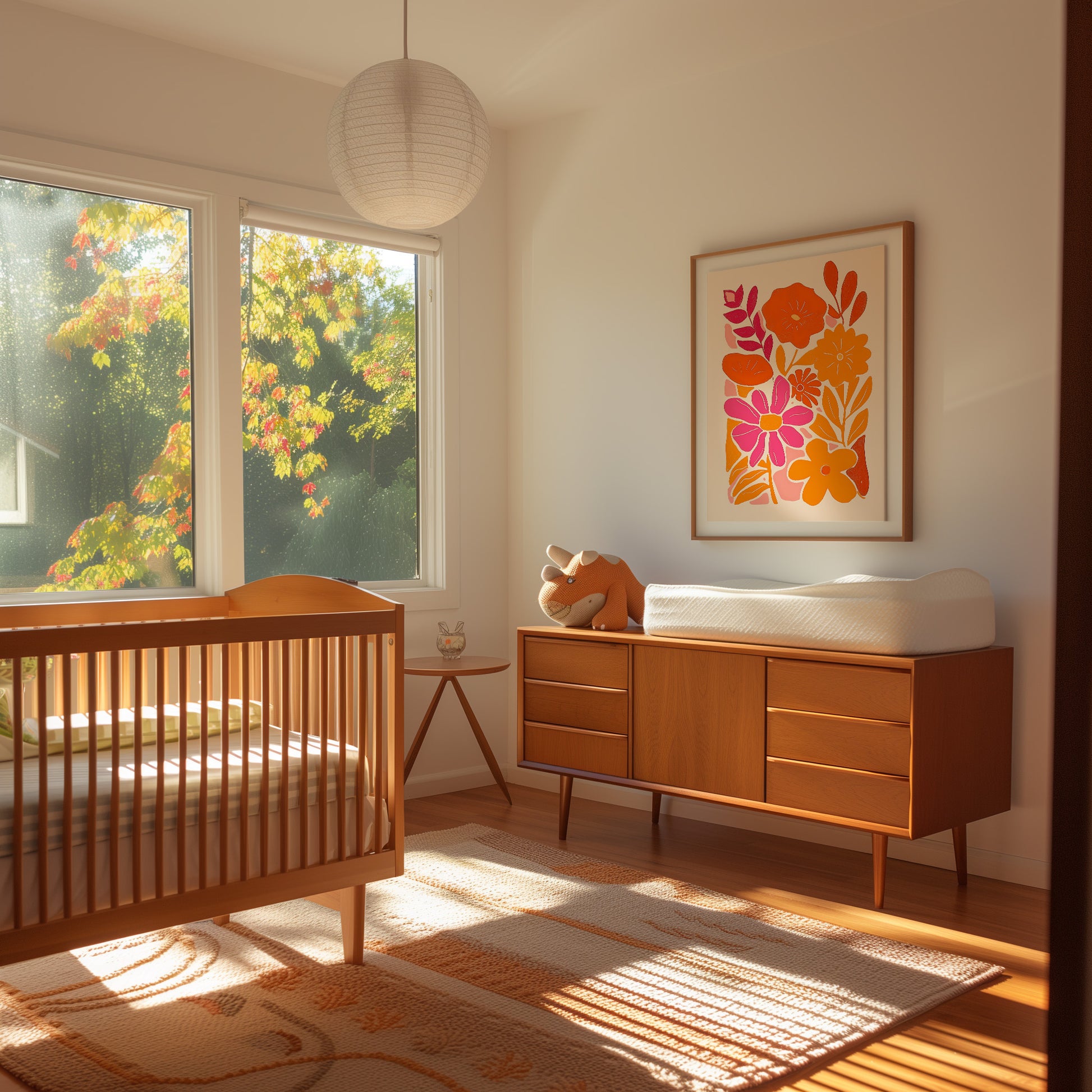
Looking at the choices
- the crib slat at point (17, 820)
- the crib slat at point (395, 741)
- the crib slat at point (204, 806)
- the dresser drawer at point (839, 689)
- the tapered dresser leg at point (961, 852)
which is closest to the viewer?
the crib slat at point (17, 820)

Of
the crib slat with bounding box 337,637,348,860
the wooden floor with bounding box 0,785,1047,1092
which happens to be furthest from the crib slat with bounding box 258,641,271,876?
the wooden floor with bounding box 0,785,1047,1092

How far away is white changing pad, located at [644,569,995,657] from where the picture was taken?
2.54 metres

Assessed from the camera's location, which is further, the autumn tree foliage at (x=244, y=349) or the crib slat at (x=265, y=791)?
the autumn tree foliage at (x=244, y=349)

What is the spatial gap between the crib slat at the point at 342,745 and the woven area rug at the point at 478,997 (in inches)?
11.5

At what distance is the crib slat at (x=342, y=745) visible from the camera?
7.04 feet

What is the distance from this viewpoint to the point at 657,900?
269 cm

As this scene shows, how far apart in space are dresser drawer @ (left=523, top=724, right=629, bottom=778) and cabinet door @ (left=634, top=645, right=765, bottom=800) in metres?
0.07

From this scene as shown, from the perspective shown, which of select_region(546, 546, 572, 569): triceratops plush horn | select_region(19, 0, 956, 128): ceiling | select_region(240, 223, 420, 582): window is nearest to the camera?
select_region(19, 0, 956, 128): ceiling

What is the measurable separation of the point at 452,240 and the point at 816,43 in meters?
1.43

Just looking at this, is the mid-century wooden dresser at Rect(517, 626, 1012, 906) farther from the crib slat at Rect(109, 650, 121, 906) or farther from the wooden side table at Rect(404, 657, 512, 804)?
the crib slat at Rect(109, 650, 121, 906)

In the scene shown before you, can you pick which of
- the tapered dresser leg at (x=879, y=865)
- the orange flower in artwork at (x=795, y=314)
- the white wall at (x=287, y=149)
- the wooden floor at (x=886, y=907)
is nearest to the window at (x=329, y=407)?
the white wall at (x=287, y=149)

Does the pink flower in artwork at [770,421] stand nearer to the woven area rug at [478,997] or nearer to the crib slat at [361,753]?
the woven area rug at [478,997]

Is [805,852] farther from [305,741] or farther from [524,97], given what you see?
[524,97]

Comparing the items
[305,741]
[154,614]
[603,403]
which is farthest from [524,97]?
[305,741]
